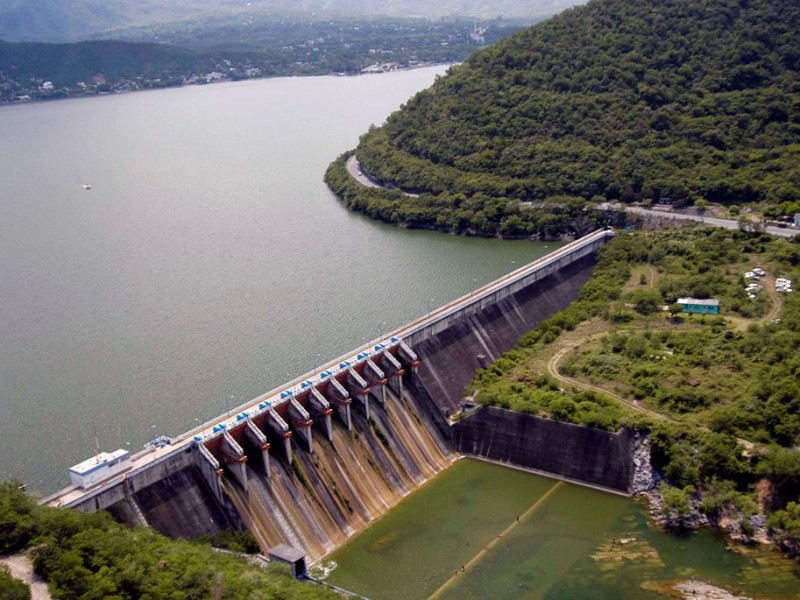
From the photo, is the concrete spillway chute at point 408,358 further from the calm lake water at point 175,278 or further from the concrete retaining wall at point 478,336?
the calm lake water at point 175,278

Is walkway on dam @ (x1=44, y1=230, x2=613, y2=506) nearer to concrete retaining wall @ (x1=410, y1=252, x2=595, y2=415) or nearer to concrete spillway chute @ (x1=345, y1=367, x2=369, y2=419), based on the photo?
concrete retaining wall @ (x1=410, y1=252, x2=595, y2=415)

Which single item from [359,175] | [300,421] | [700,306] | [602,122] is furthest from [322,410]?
[359,175]

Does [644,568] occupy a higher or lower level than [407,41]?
lower

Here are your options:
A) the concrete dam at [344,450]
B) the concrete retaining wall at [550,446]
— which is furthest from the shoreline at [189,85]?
the concrete retaining wall at [550,446]

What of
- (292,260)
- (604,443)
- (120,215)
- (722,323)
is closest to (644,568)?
(604,443)

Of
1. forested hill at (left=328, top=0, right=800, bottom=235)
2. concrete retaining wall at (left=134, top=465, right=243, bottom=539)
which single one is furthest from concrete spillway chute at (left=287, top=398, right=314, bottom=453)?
forested hill at (left=328, top=0, right=800, bottom=235)

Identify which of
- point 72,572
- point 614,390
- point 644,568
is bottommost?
point 644,568

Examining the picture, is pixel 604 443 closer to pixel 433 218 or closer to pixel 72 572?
pixel 72 572
